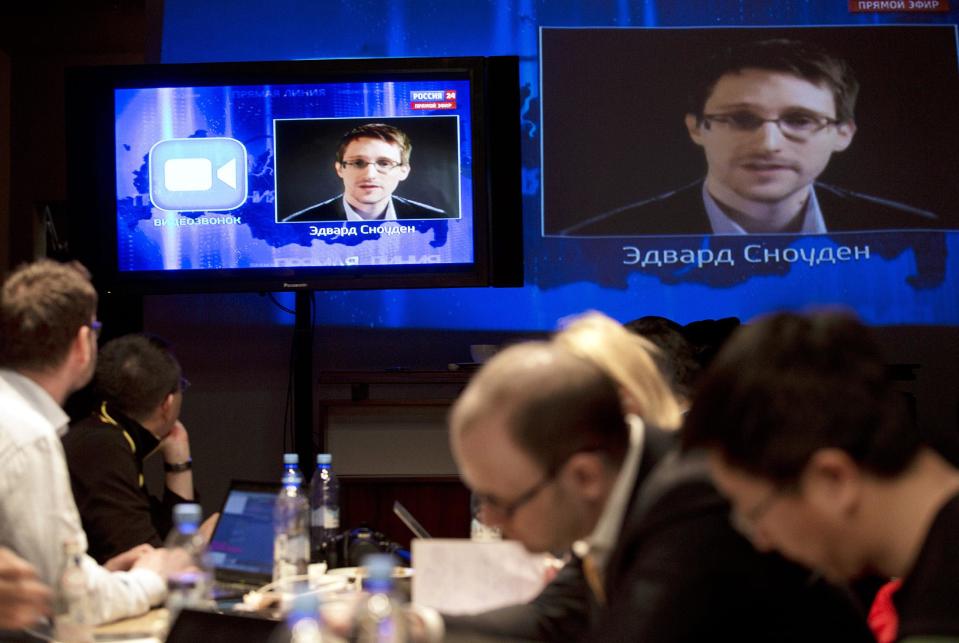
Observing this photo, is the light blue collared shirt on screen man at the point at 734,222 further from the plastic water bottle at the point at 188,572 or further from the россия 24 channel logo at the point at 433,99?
the plastic water bottle at the point at 188,572

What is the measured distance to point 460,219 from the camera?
15.4 ft

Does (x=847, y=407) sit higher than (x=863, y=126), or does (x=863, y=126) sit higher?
(x=863, y=126)

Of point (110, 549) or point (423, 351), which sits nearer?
point (110, 549)

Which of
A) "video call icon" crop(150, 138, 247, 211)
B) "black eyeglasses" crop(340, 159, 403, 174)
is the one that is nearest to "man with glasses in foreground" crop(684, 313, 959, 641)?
"black eyeglasses" crop(340, 159, 403, 174)

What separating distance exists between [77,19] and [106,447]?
153 inches

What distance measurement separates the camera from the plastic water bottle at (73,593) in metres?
2.30

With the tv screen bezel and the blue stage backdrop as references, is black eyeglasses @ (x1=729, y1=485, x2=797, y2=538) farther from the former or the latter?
the blue stage backdrop

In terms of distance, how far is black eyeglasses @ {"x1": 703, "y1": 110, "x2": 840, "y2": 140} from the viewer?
5137 mm

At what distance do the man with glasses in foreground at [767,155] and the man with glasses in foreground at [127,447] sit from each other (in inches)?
86.3

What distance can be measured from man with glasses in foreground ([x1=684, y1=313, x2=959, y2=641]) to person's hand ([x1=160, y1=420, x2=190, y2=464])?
2776 mm

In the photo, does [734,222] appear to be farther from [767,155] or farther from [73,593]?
[73,593]

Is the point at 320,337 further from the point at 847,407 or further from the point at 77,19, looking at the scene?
the point at 847,407

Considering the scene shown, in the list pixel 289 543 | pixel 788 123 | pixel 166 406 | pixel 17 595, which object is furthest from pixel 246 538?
pixel 788 123

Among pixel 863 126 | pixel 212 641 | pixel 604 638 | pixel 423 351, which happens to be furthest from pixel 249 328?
pixel 604 638
